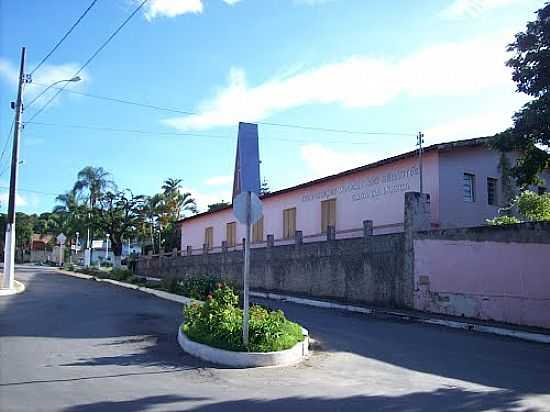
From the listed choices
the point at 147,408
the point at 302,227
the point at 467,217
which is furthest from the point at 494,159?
the point at 147,408

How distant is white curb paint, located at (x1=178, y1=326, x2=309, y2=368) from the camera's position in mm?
9305

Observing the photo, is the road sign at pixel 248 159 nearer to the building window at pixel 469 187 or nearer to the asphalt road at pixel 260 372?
the asphalt road at pixel 260 372

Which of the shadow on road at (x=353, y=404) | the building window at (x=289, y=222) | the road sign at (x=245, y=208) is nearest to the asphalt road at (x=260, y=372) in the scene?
the shadow on road at (x=353, y=404)

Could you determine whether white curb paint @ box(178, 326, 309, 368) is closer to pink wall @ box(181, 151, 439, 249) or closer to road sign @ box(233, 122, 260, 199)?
road sign @ box(233, 122, 260, 199)

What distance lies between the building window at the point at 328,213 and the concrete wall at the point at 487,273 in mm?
9638

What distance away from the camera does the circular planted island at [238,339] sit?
30.9 ft

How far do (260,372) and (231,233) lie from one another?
29421 mm

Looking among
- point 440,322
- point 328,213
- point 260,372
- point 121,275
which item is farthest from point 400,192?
point 121,275

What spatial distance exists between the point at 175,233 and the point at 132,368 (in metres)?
54.6

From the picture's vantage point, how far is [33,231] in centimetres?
10169

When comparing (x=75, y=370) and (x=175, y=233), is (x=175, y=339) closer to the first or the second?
(x=75, y=370)

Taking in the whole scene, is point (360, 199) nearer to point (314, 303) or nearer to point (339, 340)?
point (314, 303)

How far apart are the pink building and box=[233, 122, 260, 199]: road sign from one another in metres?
11.2

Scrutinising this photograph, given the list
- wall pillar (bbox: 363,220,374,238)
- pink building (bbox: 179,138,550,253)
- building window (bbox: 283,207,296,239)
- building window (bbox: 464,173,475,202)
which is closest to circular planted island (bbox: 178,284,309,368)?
wall pillar (bbox: 363,220,374,238)
